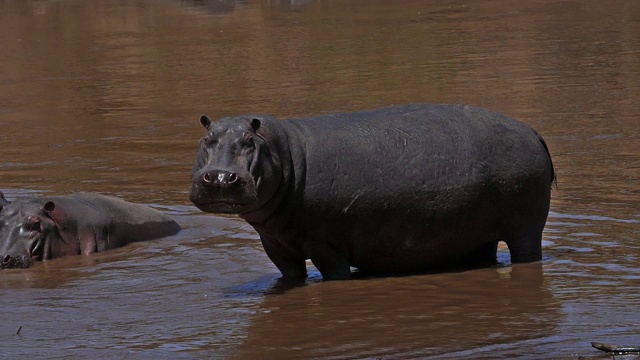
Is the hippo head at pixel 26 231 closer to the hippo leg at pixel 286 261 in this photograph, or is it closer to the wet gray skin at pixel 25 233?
the wet gray skin at pixel 25 233

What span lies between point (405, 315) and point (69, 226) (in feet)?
12.6

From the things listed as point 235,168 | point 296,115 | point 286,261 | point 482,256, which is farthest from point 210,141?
point 296,115

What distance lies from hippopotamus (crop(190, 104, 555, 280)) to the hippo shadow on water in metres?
0.18

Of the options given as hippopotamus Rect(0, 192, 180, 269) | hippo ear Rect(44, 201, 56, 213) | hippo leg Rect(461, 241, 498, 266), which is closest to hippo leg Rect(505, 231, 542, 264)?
hippo leg Rect(461, 241, 498, 266)

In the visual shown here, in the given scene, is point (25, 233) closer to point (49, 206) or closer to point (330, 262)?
point (49, 206)

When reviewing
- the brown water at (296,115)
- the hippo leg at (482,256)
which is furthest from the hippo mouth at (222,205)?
the hippo leg at (482,256)

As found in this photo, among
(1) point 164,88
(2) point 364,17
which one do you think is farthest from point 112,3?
(1) point 164,88

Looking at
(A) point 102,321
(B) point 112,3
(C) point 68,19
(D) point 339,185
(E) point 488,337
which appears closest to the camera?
(E) point 488,337

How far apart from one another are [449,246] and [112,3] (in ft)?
105

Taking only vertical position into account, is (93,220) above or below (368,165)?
below

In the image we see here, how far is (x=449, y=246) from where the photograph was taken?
8547 mm

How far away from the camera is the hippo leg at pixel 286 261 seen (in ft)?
27.8

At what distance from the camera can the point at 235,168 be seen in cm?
776

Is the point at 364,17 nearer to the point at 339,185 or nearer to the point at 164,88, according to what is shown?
the point at 164,88
